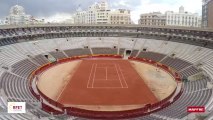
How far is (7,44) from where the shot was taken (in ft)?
160

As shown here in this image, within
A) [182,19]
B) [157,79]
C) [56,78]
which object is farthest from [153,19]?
[56,78]

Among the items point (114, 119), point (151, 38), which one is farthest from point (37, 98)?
point (151, 38)

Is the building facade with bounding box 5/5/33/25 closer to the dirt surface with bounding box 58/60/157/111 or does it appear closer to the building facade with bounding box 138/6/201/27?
the building facade with bounding box 138/6/201/27

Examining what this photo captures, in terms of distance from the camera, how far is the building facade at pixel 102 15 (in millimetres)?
112500

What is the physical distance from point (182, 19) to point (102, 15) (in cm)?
3537

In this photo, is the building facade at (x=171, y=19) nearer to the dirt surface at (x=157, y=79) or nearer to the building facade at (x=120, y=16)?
the building facade at (x=120, y=16)

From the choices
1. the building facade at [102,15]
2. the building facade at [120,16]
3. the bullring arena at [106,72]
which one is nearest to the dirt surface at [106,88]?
the bullring arena at [106,72]

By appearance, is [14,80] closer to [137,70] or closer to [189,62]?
[137,70]

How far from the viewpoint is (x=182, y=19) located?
125062 mm

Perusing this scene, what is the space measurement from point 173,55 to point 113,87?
57.1ft

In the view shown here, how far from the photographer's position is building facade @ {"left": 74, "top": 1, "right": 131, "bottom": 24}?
369 feet

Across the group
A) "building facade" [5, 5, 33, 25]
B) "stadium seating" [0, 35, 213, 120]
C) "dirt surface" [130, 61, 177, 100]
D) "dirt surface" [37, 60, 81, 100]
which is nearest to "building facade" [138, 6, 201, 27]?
"stadium seating" [0, 35, 213, 120]

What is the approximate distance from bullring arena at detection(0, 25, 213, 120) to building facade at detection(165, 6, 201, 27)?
6261 centimetres

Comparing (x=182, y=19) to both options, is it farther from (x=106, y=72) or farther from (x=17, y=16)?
(x=17, y=16)
